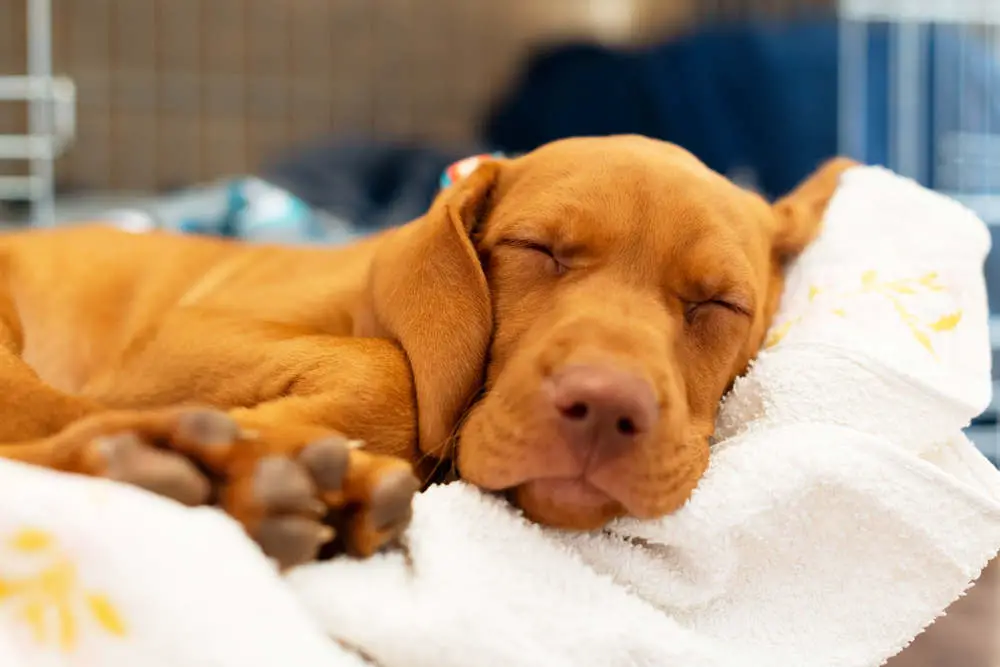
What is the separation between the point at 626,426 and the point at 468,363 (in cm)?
26

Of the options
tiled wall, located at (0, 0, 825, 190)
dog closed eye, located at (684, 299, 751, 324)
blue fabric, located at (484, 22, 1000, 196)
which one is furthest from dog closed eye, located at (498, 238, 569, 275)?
tiled wall, located at (0, 0, 825, 190)

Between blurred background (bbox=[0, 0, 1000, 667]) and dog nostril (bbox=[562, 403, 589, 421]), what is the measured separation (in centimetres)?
204

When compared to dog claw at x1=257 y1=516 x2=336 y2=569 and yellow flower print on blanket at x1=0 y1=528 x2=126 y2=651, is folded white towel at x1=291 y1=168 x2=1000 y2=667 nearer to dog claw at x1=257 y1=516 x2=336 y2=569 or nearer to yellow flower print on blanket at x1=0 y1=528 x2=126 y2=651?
dog claw at x1=257 y1=516 x2=336 y2=569

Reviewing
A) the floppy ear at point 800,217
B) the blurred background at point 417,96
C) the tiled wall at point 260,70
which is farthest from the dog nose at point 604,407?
the tiled wall at point 260,70

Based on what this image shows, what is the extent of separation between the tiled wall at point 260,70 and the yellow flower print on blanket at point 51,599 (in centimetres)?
358

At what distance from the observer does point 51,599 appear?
0.71 meters

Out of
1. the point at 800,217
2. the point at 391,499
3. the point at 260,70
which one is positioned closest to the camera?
the point at 391,499

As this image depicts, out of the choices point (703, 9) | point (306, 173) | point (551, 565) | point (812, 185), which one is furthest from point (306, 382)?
point (703, 9)

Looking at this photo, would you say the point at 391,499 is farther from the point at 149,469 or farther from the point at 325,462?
the point at 149,469

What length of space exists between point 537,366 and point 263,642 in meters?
0.44

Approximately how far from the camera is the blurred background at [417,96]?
9.30 ft

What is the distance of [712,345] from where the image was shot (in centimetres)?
125

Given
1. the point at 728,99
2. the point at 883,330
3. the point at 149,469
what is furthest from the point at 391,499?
the point at 728,99

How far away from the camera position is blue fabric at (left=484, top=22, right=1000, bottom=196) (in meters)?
3.59
